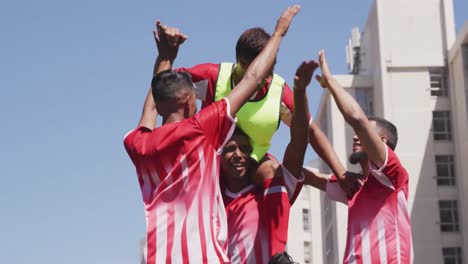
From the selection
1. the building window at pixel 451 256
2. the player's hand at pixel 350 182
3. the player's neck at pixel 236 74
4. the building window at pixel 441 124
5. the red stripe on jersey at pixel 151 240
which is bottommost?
the red stripe on jersey at pixel 151 240

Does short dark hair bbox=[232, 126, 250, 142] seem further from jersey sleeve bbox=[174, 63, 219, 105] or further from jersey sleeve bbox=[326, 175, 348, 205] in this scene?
jersey sleeve bbox=[326, 175, 348, 205]

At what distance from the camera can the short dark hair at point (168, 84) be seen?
7.87 m

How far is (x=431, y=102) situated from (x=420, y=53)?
296 cm

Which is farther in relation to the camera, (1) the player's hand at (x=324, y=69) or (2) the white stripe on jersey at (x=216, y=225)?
(1) the player's hand at (x=324, y=69)

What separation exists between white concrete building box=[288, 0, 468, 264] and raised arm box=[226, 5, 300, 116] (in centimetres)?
5419

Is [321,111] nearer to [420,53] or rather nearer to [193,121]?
[420,53]

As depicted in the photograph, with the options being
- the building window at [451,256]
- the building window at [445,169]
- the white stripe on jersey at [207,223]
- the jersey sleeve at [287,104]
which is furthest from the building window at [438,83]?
the white stripe on jersey at [207,223]

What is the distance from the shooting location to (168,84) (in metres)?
7.87

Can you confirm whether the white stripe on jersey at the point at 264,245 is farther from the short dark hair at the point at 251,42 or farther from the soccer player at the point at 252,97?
the short dark hair at the point at 251,42

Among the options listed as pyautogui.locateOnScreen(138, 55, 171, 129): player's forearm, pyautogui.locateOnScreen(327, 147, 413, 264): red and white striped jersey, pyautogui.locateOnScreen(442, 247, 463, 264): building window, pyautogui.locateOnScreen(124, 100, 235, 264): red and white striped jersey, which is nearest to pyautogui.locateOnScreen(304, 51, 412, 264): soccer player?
pyautogui.locateOnScreen(327, 147, 413, 264): red and white striped jersey

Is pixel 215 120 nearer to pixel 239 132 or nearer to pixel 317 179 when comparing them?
pixel 239 132

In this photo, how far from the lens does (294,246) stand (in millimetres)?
93312

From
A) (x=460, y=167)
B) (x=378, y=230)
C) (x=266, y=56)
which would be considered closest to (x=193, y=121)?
(x=266, y=56)

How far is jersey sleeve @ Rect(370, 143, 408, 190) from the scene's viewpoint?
31.2 feet
